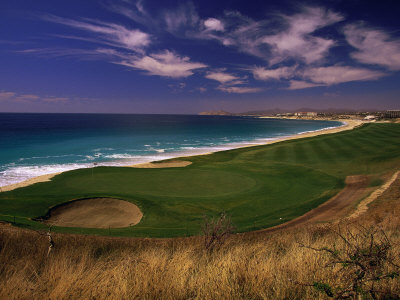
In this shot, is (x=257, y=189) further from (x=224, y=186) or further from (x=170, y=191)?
(x=170, y=191)

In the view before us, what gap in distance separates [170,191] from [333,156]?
2180 centimetres

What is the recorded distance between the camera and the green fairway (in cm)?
1230

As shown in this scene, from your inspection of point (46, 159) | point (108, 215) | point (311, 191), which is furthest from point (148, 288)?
point (46, 159)

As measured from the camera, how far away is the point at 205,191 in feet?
54.4

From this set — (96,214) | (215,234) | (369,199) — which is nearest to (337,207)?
(369,199)

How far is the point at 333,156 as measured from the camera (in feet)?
91.4

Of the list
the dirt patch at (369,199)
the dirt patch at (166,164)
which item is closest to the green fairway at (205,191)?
the dirt patch at (369,199)

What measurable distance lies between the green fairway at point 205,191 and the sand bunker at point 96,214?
548 mm

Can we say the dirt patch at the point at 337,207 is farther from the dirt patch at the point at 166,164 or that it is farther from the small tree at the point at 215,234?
the dirt patch at the point at 166,164

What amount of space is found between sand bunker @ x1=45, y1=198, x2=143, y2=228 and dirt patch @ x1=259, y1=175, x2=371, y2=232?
25.2 ft

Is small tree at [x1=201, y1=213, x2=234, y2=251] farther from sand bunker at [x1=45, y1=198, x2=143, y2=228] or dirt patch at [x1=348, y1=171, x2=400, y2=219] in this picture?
dirt patch at [x1=348, y1=171, x2=400, y2=219]

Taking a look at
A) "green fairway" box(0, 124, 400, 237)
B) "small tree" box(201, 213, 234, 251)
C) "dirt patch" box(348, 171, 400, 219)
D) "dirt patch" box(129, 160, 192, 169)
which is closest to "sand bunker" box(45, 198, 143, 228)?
"green fairway" box(0, 124, 400, 237)

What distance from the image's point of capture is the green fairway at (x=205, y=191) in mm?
12305

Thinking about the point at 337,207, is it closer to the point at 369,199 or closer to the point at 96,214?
the point at 369,199
